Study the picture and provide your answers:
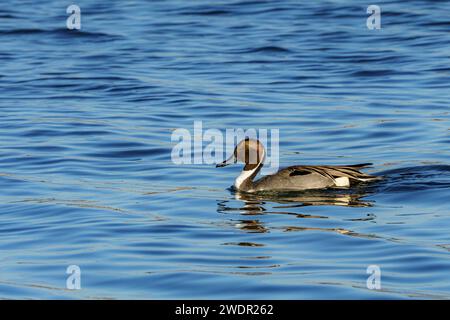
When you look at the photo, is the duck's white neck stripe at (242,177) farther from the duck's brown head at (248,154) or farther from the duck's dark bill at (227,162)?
the duck's dark bill at (227,162)

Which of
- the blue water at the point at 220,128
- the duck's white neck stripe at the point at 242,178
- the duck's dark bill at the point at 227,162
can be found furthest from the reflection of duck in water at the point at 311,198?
Result: the duck's dark bill at the point at 227,162

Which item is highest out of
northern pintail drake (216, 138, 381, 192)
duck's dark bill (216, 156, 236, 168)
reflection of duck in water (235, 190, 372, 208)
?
duck's dark bill (216, 156, 236, 168)

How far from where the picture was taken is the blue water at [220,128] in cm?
876

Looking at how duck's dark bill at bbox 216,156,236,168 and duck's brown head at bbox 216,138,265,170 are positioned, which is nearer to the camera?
duck's dark bill at bbox 216,156,236,168

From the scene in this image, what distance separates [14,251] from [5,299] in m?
1.44

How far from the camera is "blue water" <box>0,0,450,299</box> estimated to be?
8.76m

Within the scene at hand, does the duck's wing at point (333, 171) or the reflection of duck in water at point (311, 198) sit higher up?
the duck's wing at point (333, 171)

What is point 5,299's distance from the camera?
8.06 m

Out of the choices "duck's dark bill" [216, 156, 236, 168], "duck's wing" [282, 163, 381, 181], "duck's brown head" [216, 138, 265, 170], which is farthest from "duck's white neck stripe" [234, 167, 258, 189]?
"duck's wing" [282, 163, 381, 181]

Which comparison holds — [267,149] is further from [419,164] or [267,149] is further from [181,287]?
[181,287]

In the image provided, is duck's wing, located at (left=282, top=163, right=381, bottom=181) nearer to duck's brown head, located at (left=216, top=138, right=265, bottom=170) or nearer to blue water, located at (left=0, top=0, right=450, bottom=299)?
blue water, located at (left=0, top=0, right=450, bottom=299)

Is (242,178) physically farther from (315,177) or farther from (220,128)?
(220,128)

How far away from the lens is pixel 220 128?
1516 cm
